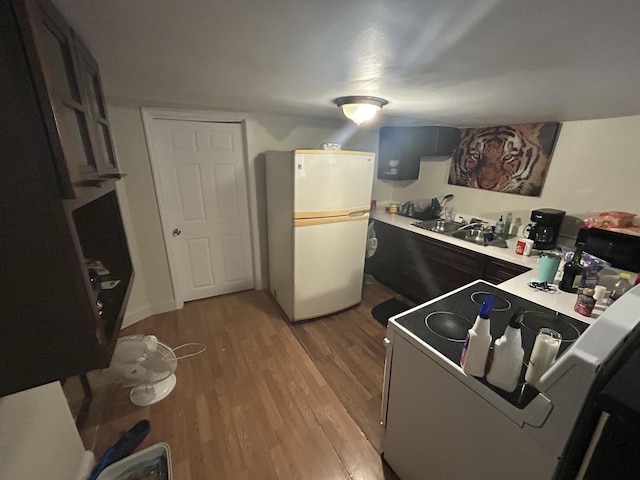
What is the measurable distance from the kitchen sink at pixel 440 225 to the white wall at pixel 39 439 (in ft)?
9.59

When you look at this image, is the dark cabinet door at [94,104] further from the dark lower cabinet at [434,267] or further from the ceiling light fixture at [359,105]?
the dark lower cabinet at [434,267]

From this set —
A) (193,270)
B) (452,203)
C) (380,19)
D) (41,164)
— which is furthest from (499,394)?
(193,270)

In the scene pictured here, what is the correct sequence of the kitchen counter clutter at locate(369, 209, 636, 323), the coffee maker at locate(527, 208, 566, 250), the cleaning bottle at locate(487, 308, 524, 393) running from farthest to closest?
the coffee maker at locate(527, 208, 566, 250), the kitchen counter clutter at locate(369, 209, 636, 323), the cleaning bottle at locate(487, 308, 524, 393)

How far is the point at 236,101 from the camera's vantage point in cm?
199

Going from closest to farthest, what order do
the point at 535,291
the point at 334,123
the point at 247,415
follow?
the point at 535,291
the point at 247,415
the point at 334,123

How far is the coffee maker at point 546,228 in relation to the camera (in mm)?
2125

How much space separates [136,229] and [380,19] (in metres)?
2.61

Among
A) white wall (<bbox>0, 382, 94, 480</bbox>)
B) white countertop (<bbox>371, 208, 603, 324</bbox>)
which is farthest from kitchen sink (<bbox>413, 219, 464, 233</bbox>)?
white wall (<bbox>0, 382, 94, 480</bbox>)

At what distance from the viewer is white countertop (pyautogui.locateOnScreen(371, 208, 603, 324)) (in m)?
1.41

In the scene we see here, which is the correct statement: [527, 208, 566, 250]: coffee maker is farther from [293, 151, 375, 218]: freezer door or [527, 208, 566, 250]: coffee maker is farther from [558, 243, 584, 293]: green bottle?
[293, 151, 375, 218]: freezer door

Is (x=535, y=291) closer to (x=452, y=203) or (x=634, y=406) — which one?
(x=634, y=406)

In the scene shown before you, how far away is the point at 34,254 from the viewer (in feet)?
1.87

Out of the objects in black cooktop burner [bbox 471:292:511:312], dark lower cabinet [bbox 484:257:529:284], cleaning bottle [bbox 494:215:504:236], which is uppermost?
cleaning bottle [bbox 494:215:504:236]

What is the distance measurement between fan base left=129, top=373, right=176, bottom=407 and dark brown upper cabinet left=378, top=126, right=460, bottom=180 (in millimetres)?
3071
